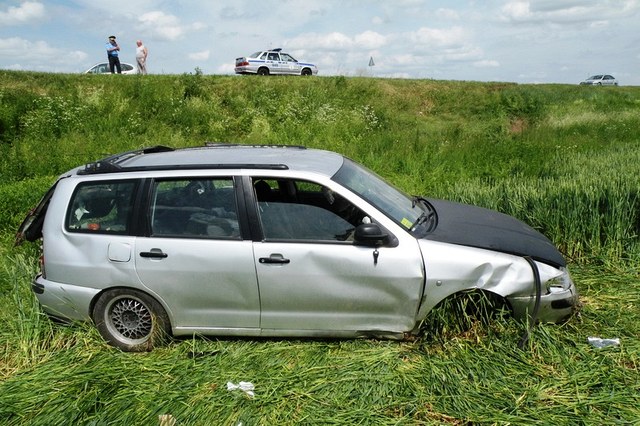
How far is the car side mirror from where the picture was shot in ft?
12.6

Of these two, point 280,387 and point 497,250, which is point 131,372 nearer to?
point 280,387

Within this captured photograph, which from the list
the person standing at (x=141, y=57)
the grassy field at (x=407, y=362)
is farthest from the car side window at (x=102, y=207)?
the person standing at (x=141, y=57)

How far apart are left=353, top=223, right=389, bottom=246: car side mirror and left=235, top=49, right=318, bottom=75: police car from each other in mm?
22799

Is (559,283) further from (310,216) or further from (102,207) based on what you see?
(102,207)

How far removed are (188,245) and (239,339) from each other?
3.16 feet

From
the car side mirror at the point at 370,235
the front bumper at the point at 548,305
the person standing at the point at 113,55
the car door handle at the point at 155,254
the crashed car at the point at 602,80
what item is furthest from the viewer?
the crashed car at the point at 602,80

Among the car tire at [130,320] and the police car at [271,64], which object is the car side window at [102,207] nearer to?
the car tire at [130,320]

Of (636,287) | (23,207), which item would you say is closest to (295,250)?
(636,287)

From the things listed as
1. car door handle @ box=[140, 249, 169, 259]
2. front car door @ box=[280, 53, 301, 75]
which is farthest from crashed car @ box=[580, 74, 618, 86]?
car door handle @ box=[140, 249, 169, 259]

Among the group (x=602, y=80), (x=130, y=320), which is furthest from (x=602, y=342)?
(x=602, y=80)

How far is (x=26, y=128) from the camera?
1689cm

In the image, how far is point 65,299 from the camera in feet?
14.3

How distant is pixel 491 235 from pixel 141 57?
2211 cm

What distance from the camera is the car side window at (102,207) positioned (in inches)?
169
